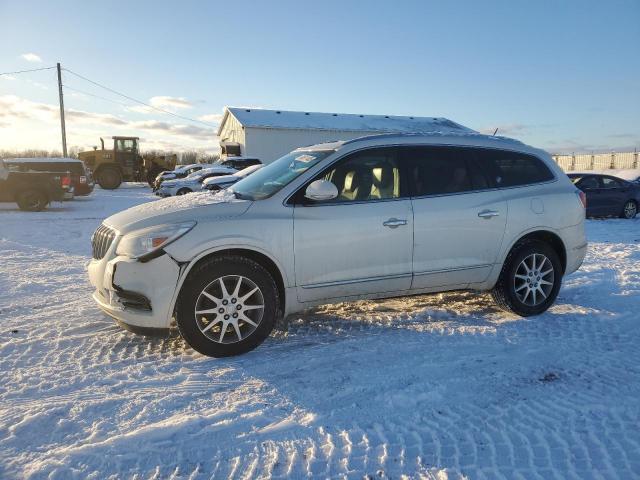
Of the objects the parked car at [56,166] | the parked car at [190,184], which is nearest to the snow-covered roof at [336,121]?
the parked car at [190,184]

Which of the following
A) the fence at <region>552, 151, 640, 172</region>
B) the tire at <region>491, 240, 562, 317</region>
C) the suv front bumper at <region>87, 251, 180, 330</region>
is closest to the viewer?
the suv front bumper at <region>87, 251, 180, 330</region>

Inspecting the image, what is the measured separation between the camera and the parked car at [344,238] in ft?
12.1

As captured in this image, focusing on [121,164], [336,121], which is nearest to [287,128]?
[336,121]

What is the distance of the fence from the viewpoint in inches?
1507

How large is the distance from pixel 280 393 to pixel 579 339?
9.23ft

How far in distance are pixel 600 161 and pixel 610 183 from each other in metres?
31.7

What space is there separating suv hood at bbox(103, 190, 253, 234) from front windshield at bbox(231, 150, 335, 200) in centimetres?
21

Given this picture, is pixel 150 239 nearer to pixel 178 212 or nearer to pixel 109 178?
pixel 178 212

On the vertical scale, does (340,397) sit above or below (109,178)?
below

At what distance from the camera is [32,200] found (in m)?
15.2

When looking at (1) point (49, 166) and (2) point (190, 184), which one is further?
(1) point (49, 166)

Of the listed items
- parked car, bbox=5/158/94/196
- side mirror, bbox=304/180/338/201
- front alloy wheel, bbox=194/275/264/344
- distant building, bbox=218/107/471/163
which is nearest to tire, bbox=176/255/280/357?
front alloy wheel, bbox=194/275/264/344

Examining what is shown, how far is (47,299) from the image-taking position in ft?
17.9

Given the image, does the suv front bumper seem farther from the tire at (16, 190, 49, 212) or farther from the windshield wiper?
the tire at (16, 190, 49, 212)
